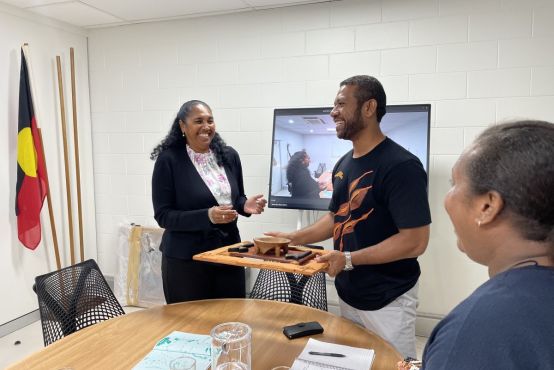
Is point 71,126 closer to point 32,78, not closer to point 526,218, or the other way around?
point 32,78

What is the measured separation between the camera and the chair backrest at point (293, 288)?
7.32 feet

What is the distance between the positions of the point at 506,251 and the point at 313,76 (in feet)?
9.02

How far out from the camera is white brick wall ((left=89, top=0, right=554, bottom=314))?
2812mm

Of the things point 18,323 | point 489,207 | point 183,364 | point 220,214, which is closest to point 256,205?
point 220,214

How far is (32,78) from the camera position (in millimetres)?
3355

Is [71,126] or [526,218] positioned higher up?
[71,126]

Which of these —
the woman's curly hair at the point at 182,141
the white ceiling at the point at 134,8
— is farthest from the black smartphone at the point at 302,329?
the white ceiling at the point at 134,8

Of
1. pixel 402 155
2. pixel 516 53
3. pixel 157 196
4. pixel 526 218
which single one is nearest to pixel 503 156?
pixel 526 218

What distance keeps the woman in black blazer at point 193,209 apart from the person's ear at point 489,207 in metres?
1.47

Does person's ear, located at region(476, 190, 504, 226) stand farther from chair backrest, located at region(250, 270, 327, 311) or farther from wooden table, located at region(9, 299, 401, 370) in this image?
chair backrest, located at region(250, 270, 327, 311)

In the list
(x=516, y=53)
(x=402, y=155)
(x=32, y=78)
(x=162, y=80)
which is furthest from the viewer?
(x=162, y=80)

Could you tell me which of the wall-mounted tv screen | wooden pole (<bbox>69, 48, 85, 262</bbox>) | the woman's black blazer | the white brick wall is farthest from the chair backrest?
wooden pole (<bbox>69, 48, 85, 262</bbox>)

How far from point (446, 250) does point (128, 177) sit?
2895mm

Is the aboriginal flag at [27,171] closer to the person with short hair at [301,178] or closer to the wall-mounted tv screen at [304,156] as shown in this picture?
the wall-mounted tv screen at [304,156]
